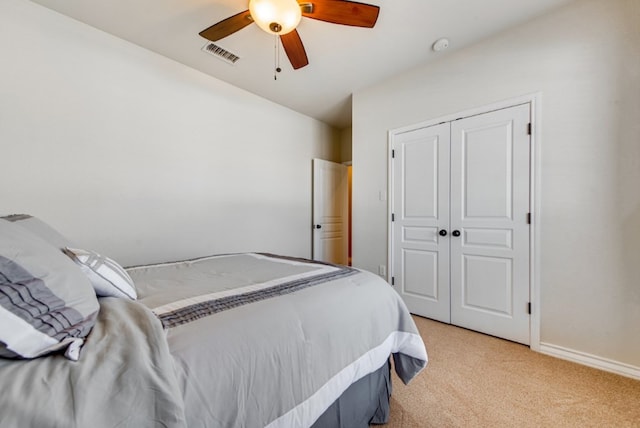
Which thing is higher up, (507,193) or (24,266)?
(507,193)

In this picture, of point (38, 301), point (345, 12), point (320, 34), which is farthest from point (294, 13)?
point (38, 301)

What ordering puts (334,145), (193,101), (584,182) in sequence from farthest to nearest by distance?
(334,145) < (193,101) < (584,182)

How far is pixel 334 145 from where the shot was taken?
15.0 feet

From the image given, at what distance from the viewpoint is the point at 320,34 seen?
2.29m

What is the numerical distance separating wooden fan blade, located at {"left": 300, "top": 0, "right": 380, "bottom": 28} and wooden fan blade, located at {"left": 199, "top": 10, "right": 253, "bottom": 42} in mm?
389

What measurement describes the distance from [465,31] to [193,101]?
2.62 meters

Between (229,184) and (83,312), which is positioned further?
(229,184)

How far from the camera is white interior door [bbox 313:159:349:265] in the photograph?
4.07 meters

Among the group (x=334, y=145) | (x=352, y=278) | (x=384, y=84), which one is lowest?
(x=352, y=278)

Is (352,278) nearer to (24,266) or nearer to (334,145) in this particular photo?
(24,266)

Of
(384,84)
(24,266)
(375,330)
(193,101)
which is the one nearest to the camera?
(24,266)

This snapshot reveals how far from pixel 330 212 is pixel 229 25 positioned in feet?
9.36

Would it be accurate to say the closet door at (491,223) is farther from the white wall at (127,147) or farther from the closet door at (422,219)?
the white wall at (127,147)

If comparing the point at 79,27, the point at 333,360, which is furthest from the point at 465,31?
the point at 79,27
